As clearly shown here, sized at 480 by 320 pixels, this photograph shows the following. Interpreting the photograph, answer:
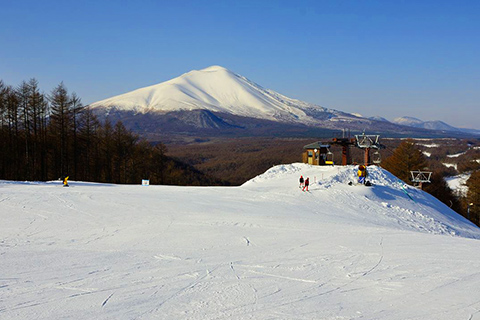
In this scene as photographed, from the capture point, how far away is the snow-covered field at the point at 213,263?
26.3 ft

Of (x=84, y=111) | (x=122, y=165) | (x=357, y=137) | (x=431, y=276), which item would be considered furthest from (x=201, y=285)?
(x=122, y=165)

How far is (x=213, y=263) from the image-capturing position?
449 inches

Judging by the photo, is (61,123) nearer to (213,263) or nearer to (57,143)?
Answer: (57,143)

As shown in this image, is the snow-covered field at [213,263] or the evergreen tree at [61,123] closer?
the snow-covered field at [213,263]

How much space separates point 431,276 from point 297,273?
12.2ft

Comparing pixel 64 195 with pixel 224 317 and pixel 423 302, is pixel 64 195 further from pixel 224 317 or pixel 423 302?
Answer: pixel 423 302

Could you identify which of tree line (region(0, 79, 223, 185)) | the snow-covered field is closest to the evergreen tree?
tree line (region(0, 79, 223, 185))

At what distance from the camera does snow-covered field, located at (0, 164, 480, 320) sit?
26.3 feet

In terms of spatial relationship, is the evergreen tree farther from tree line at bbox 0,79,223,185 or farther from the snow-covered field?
the snow-covered field

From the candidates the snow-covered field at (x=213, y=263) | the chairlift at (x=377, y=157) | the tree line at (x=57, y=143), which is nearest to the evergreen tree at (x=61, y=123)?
the tree line at (x=57, y=143)

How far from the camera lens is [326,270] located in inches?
431

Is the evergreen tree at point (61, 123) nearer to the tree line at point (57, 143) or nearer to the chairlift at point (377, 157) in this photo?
the tree line at point (57, 143)

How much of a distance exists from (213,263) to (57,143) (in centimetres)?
3734

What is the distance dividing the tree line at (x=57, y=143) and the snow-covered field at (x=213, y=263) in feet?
59.1
